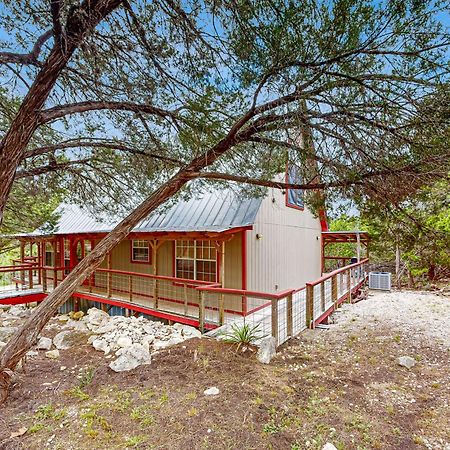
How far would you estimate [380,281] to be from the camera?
13.7 m

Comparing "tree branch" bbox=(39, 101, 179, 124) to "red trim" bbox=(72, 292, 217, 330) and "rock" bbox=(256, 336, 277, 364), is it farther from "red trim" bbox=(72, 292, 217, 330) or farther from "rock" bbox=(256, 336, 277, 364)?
"red trim" bbox=(72, 292, 217, 330)

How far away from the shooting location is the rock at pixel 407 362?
14.7 feet

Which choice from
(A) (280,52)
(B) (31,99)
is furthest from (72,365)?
(A) (280,52)

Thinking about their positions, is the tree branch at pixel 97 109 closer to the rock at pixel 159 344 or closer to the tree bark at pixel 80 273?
the tree bark at pixel 80 273

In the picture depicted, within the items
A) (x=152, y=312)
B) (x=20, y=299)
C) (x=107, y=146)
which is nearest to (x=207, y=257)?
(x=152, y=312)

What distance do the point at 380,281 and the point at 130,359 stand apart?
40.9ft

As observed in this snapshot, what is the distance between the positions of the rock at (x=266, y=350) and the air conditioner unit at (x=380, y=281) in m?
10.7

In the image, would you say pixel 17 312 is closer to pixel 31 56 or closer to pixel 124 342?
pixel 124 342

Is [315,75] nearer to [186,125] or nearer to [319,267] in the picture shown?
[186,125]

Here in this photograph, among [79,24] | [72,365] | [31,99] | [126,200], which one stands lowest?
[72,365]

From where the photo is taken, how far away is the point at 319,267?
13203 millimetres

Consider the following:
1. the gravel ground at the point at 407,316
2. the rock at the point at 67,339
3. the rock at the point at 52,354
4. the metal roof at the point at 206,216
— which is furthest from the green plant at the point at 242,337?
the rock at the point at 67,339

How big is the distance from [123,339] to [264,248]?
4.45 meters

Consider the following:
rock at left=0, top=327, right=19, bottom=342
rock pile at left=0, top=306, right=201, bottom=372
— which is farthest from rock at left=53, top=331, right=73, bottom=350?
rock at left=0, top=327, right=19, bottom=342
